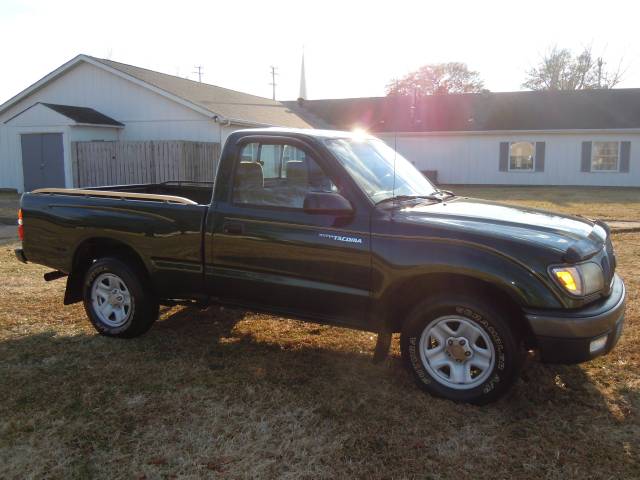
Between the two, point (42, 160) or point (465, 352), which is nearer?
point (465, 352)

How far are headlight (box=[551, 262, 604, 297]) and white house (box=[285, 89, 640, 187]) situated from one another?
2121 cm

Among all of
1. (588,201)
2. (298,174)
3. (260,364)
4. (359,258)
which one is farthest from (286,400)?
(588,201)

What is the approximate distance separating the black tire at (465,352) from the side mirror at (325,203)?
87 centimetres

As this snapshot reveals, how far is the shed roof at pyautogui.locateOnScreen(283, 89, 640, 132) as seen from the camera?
26.0m

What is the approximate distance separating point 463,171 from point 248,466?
25976 mm

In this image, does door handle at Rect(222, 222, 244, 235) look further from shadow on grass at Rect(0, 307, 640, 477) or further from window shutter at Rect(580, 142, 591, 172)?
window shutter at Rect(580, 142, 591, 172)

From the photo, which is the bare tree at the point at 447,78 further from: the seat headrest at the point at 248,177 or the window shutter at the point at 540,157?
the seat headrest at the point at 248,177

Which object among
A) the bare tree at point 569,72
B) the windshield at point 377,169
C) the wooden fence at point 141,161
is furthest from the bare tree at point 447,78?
the windshield at point 377,169

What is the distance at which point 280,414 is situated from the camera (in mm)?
3770

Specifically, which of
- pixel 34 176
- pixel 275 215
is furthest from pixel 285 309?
pixel 34 176

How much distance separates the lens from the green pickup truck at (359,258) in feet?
11.9

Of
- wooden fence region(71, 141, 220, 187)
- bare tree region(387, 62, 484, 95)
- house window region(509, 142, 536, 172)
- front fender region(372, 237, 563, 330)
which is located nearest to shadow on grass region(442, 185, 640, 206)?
house window region(509, 142, 536, 172)

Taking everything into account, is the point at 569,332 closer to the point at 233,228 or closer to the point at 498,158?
the point at 233,228

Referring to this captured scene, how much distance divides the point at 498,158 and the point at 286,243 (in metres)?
24.5
